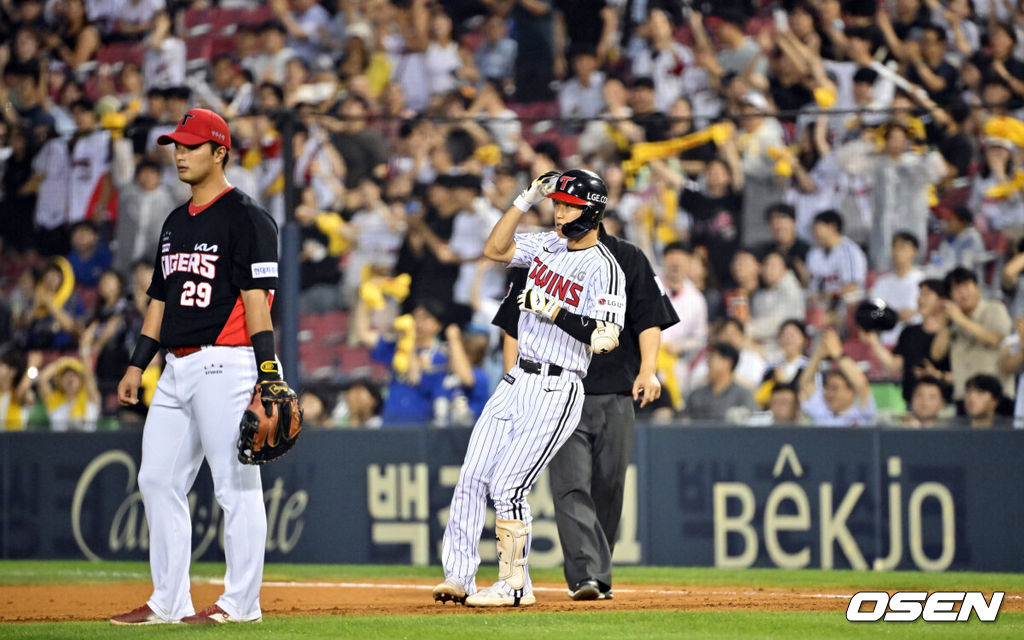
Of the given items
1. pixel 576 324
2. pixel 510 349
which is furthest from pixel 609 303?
pixel 510 349

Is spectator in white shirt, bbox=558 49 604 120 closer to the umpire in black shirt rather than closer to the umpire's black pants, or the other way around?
the umpire in black shirt

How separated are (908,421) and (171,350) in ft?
19.7

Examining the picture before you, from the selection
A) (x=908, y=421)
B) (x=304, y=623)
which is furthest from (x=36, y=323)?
(x=908, y=421)

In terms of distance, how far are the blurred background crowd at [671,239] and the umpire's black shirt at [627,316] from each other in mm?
3495

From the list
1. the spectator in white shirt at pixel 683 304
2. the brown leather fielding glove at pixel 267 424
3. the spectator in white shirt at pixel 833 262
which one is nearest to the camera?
the brown leather fielding glove at pixel 267 424

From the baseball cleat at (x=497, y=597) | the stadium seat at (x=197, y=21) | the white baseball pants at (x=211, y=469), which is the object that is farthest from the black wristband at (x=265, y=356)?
the stadium seat at (x=197, y=21)

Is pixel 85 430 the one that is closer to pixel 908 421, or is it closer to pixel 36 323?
pixel 36 323

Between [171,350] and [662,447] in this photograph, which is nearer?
[171,350]

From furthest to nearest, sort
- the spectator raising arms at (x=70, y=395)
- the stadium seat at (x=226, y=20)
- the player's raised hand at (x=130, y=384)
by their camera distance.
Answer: the stadium seat at (x=226, y=20)
the spectator raising arms at (x=70, y=395)
the player's raised hand at (x=130, y=384)

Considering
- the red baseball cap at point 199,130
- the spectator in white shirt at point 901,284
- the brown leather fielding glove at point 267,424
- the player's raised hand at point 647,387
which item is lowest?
the brown leather fielding glove at point 267,424

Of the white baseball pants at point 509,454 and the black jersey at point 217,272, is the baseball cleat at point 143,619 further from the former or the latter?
the white baseball pants at point 509,454

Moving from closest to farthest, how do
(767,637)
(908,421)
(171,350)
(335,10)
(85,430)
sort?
(767,637) → (171,350) → (908,421) → (85,430) → (335,10)

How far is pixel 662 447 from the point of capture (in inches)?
417

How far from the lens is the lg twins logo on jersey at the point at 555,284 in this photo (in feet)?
→ 22.2
